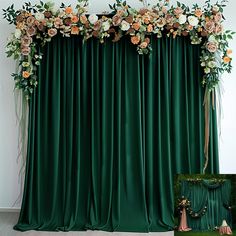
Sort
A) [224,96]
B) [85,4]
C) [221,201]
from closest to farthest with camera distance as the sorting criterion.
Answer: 1. [221,201]
2. [85,4]
3. [224,96]

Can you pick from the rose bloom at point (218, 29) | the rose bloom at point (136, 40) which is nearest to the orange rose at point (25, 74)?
the rose bloom at point (136, 40)

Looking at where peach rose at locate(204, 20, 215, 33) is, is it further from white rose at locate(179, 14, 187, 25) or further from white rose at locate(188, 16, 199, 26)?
white rose at locate(179, 14, 187, 25)

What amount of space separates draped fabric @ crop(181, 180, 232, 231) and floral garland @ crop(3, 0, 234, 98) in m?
2.16

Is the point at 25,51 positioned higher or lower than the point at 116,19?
lower

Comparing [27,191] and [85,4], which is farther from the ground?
[85,4]

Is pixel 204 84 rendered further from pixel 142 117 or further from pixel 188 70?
pixel 142 117

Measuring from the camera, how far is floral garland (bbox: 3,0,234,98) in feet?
11.3

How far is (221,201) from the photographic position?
1471 mm

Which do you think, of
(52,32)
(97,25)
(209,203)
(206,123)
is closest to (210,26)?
(206,123)

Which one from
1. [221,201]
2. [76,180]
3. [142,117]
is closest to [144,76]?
[142,117]

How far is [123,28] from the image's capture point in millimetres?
3393

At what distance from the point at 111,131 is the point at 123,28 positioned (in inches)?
40.7

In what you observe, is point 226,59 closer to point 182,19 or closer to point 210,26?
point 210,26

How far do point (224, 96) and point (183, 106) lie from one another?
0.52 m
